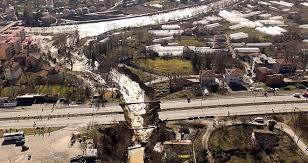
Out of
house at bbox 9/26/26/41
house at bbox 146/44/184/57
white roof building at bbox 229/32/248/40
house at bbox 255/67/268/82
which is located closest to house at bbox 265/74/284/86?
house at bbox 255/67/268/82

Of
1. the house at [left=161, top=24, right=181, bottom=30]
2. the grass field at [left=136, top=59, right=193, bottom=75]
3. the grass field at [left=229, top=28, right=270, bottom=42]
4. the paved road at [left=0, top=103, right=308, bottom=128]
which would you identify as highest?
the house at [left=161, top=24, right=181, bottom=30]

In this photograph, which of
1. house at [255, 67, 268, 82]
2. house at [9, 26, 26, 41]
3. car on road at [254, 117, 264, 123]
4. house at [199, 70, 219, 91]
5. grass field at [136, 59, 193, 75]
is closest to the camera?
car on road at [254, 117, 264, 123]

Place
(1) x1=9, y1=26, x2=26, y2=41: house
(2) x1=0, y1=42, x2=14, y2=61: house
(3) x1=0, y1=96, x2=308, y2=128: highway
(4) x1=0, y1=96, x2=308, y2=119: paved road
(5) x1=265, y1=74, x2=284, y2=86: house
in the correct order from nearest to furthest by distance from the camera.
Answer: (3) x1=0, y1=96, x2=308, y2=128: highway → (4) x1=0, y1=96, x2=308, y2=119: paved road → (5) x1=265, y1=74, x2=284, y2=86: house → (2) x1=0, y1=42, x2=14, y2=61: house → (1) x1=9, y1=26, x2=26, y2=41: house

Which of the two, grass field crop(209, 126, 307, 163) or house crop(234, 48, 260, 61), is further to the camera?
house crop(234, 48, 260, 61)

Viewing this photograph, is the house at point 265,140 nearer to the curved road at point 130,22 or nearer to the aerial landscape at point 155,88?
the aerial landscape at point 155,88

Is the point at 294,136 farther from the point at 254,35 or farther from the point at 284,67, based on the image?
the point at 254,35

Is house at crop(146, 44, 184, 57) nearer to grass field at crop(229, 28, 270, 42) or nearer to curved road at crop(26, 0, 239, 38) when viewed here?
grass field at crop(229, 28, 270, 42)

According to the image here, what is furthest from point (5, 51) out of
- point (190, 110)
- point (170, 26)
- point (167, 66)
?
point (190, 110)

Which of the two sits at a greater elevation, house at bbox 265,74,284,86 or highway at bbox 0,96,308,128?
house at bbox 265,74,284,86
